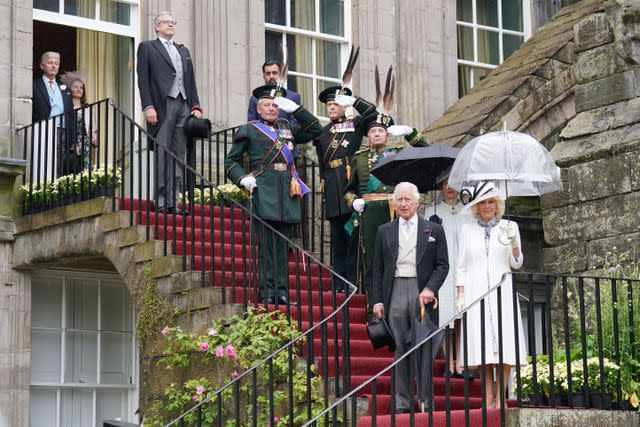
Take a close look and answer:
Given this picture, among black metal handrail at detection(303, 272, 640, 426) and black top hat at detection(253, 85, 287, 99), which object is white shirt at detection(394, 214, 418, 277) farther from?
Result: black top hat at detection(253, 85, 287, 99)

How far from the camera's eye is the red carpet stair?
9.98m

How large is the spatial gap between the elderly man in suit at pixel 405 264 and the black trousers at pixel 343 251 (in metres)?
1.94

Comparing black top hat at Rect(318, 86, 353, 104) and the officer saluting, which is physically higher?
black top hat at Rect(318, 86, 353, 104)

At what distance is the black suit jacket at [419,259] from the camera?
1053cm

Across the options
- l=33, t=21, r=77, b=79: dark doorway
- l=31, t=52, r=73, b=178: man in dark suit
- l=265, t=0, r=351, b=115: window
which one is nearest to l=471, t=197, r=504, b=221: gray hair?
l=31, t=52, r=73, b=178: man in dark suit

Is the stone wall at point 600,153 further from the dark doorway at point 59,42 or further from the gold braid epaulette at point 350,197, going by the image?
the dark doorway at point 59,42

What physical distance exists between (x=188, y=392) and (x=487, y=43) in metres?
9.19

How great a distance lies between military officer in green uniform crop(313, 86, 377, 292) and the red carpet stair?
0.34 meters

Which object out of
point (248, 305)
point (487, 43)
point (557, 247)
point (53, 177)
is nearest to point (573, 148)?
point (557, 247)

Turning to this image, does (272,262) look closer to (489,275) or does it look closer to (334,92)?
(334,92)

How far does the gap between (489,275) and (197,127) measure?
4016 millimetres

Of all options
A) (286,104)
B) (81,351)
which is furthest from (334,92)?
(81,351)

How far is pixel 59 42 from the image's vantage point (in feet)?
53.0

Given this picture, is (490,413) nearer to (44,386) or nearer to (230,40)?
(44,386)
